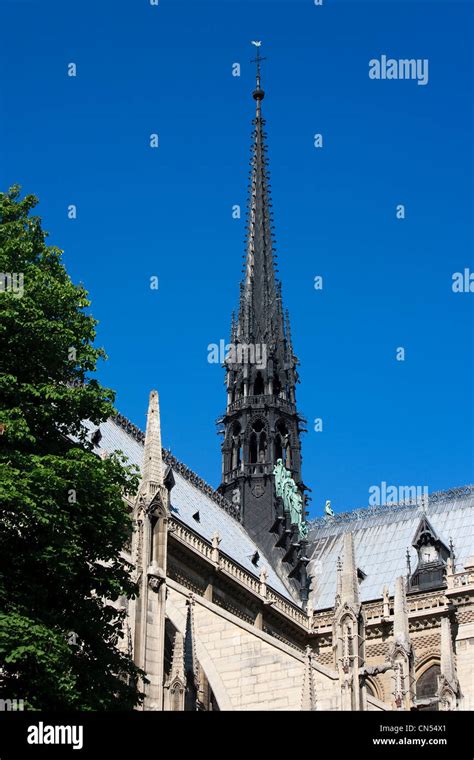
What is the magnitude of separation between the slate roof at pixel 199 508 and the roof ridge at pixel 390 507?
7.79m

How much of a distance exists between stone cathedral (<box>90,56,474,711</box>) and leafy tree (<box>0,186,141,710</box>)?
242cm

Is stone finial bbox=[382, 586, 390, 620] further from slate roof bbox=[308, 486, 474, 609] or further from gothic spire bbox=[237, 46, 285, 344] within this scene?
gothic spire bbox=[237, 46, 285, 344]

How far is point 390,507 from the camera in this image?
5756 centimetres

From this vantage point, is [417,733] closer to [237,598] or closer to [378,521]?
[237,598]

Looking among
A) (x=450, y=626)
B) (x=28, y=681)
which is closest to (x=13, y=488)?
(x=28, y=681)

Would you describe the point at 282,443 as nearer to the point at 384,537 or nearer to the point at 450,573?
the point at 384,537

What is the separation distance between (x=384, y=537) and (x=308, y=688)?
1093 inches

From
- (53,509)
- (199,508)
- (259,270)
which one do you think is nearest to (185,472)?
(199,508)

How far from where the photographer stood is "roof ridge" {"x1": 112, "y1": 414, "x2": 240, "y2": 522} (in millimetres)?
43812

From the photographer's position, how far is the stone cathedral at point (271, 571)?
27.2 meters

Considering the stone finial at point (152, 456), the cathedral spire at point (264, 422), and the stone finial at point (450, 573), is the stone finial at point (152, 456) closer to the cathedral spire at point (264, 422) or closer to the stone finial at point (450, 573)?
the stone finial at point (450, 573)

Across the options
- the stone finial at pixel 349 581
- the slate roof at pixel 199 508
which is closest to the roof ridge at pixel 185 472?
the slate roof at pixel 199 508

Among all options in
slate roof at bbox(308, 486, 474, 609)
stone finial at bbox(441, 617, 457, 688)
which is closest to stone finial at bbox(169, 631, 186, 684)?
stone finial at bbox(441, 617, 457, 688)

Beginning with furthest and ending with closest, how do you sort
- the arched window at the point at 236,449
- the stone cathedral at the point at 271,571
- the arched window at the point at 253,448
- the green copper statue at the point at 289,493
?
the arched window at the point at 236,449 < the arched window at the point at 253,448 < the green copper statue at the point at 289,493 < the stone cathedral at the point at 271,571
